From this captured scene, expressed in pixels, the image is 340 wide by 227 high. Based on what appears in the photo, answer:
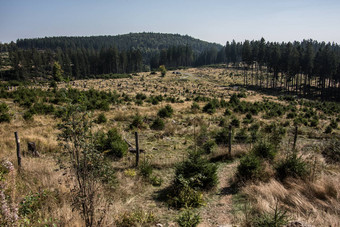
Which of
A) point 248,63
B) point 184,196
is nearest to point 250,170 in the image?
point 184,196

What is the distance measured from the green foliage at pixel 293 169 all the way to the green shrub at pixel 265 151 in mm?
1619

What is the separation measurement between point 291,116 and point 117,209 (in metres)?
28.8

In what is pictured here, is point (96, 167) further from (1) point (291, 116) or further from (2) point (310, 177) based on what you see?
(1) point (291, 116)

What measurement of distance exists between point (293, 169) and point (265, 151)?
6.95ft

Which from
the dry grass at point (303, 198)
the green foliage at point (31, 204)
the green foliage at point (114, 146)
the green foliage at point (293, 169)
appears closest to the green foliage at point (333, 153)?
the dry grass at point (303, 198)

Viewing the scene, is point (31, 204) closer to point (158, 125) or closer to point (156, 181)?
point (156, 181)

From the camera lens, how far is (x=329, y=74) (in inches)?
2552

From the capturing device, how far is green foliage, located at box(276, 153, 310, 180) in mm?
7520

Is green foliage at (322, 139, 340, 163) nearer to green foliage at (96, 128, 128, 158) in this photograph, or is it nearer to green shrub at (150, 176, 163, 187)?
green shrub at (150, 176, 163, 187)

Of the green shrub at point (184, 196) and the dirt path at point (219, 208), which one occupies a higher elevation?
the green shrub at point (184, 196)

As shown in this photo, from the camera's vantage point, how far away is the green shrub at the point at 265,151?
9.58 m

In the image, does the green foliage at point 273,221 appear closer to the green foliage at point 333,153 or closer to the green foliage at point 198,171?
the green foliage at point 198,171

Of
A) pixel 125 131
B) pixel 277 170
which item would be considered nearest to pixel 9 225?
pixel 277 170

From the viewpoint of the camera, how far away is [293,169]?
7.61 metres
